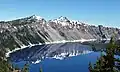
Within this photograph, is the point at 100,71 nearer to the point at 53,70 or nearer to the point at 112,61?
the point at 112,61

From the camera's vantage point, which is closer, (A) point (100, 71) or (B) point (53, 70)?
(A) point (100, 71)

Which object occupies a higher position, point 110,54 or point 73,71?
Answer: point 110,54

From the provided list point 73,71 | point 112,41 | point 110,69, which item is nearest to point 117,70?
point 110,69

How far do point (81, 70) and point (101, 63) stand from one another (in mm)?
176544

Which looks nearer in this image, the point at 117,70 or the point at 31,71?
the point at 117,70

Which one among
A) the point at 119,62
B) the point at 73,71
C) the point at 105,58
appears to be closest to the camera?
the point at 119,62

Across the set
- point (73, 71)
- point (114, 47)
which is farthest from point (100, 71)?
point (73, 71)

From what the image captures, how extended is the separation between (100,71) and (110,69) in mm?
987

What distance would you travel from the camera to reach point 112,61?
824 inches

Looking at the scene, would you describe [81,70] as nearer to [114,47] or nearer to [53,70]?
[53,70]

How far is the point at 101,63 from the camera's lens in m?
22.0

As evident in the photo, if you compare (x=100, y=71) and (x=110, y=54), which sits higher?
(x=110, y=54)

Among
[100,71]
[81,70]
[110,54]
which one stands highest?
[110,54]

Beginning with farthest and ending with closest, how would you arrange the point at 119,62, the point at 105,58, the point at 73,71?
the point at 73,71 → the point at 105,58 → the point at 119,62
